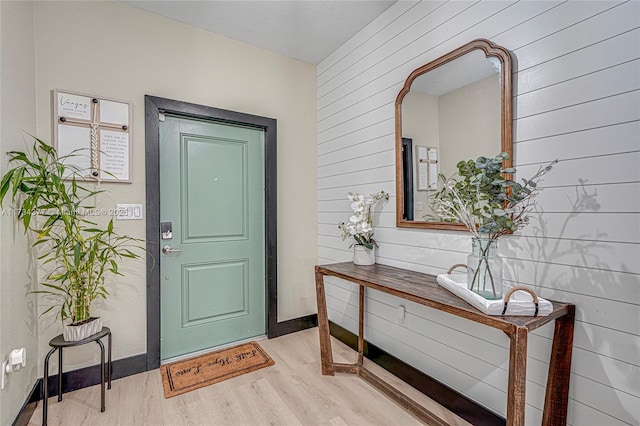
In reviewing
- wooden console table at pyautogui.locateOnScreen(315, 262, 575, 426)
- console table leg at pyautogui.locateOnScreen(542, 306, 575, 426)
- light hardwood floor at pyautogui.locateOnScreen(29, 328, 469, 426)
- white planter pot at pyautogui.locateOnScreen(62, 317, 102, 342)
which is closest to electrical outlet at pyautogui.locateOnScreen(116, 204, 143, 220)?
white planter pot at pyautogui.locateOnScreen(62, 317, 102, 342)

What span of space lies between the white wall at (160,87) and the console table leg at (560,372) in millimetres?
2065

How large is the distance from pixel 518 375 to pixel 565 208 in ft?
2.41

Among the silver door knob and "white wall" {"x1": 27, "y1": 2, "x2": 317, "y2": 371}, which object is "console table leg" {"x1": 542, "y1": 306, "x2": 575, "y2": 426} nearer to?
"white wall" {"x1": 27, "y1": 2, "x2": 317, "y2": 371}

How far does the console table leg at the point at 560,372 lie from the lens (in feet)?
4.18

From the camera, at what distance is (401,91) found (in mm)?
2102

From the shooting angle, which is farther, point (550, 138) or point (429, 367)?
point (429, 367)

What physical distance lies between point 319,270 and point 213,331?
1152mm

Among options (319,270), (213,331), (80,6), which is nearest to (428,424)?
(319,270)

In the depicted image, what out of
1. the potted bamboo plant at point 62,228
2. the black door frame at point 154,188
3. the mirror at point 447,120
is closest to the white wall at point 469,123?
the mirror at point 447,120

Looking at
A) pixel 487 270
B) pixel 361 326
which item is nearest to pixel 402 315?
pixel 361 326

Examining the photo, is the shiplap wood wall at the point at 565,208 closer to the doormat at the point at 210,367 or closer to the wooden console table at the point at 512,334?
the wooden console table at the point at 512,334

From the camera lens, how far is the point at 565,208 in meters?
1.32

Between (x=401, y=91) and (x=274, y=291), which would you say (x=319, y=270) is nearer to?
(x=274, y=291)

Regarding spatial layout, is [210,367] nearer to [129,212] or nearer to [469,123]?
[129,212]
